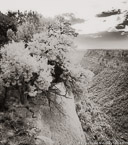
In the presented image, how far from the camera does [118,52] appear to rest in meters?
29.7

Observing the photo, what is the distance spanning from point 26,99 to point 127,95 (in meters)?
13.2

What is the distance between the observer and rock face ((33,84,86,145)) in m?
12.6

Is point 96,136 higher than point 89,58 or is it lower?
lower

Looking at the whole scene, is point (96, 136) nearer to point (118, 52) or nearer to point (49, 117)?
point (49, 117)

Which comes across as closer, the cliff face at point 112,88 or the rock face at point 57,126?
the rock face at point 57,126

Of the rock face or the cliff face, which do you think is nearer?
the rock face

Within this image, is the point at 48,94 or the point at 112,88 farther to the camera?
the point at 112,88

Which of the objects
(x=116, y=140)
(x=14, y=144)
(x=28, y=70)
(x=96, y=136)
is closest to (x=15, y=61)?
(x=28, y=70)

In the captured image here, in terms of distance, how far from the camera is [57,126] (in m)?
13.7

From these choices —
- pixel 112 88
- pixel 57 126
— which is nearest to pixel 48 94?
pixel 57 126

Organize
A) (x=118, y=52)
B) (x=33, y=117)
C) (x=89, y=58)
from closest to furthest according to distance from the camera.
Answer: (x=33, y=117)
(x=118, y=52)
(x=89, y=58)

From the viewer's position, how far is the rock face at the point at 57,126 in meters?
12.6

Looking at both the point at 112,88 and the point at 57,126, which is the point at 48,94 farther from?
the point at 112,88

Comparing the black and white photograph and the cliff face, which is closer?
the black and white photograph
